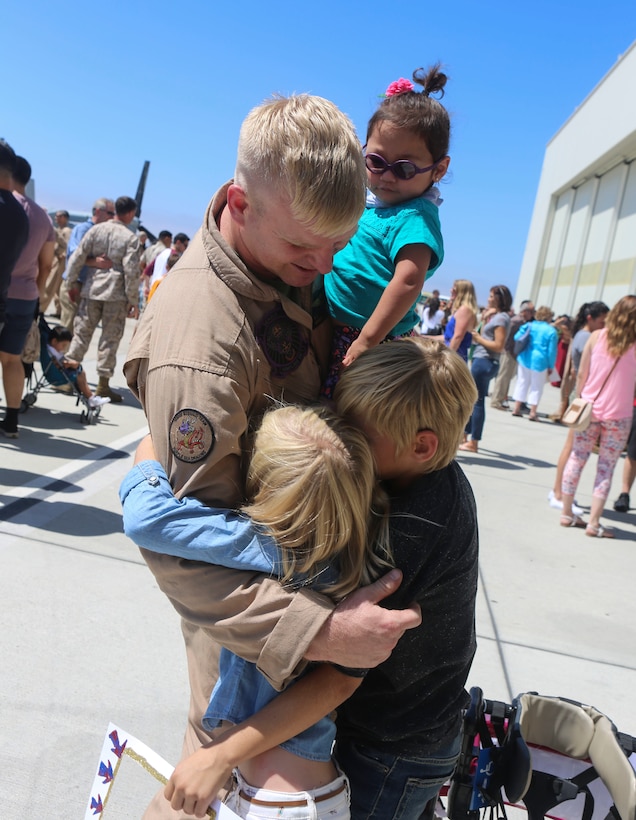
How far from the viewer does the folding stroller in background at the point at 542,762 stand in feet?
6.06

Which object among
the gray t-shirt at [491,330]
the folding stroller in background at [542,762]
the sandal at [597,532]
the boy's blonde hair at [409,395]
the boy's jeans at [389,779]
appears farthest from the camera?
the gray t-shirt at [491,330]

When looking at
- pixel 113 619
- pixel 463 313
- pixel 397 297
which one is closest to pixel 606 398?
pixel 463 313

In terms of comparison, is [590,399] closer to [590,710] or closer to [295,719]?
[590,710]

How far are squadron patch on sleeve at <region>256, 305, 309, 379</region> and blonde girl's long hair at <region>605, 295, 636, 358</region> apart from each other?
4.75 meters

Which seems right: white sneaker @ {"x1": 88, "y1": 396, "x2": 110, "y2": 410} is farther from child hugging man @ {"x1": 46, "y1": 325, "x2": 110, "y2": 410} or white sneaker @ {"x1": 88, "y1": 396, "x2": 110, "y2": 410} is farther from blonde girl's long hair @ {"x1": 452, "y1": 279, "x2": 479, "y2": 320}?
blonde girl's long hair @ {"x1": 452, "y1": 279, "x2": 479, "y2": 320}

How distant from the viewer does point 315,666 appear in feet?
4.74

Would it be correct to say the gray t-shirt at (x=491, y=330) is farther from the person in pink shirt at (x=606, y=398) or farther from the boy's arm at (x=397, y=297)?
the boy's arm at (x=397, y=297)

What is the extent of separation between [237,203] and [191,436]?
1.38 ft

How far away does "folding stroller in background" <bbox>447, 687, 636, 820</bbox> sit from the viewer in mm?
1847

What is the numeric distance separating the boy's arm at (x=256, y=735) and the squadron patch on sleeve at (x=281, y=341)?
57cm

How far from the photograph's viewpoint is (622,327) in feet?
18.8

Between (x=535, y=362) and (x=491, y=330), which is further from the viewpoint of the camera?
(x=535, y=362)

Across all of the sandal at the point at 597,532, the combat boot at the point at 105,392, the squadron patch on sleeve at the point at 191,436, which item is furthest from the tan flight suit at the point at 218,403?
the combat boot at the point at 105,392

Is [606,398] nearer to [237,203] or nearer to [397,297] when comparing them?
[397,297]
